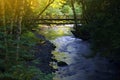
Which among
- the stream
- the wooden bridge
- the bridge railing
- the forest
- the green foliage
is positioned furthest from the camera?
the wooden bridge

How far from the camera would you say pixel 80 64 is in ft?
71.5

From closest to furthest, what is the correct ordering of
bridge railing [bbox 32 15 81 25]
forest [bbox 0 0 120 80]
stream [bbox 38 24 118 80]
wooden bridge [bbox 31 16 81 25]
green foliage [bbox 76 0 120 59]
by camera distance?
1. forest [bbox 0 0 120 80]
2. green foliage [bbox 76 0 120 59]
3. stream [bbox 38 24 118 80]
4. bridge railing [bbox 32 15 81 25]
5. wooden bridge [bbox 31 16 81 25]

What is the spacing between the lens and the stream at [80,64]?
18419 mm

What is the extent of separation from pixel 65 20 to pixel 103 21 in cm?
3010

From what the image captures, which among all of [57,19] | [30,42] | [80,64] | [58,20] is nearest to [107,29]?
[80,64]

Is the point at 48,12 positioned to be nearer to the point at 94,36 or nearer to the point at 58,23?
the point at 58,23

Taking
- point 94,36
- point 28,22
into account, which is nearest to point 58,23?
point 28,22

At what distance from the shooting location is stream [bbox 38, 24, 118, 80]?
18.4 metres

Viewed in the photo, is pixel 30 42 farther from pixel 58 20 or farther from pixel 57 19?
pixel 58 20

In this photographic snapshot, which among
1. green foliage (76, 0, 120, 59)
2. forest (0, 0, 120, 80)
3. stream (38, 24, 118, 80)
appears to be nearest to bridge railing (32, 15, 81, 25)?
stream (38, 24, 118, 80)

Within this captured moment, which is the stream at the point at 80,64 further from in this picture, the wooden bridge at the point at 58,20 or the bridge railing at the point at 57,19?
the wooden bridge at the point at 58,20

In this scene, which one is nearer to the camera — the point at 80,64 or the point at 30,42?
the point at 30,42

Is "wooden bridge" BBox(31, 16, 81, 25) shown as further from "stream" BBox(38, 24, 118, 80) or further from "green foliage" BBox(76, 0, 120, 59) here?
"green foliage" BBox(76, 0, 120, 59)

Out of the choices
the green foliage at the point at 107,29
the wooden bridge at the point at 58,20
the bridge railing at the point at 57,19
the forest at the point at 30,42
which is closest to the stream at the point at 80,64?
the forest at the point at 30,42
